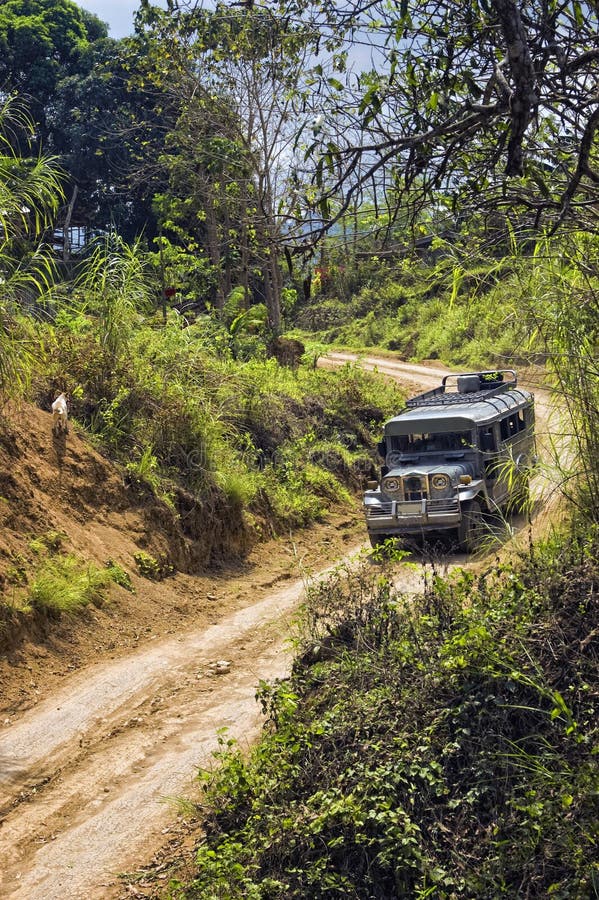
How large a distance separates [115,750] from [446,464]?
24.0ft

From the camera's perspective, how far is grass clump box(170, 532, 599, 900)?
457 centimetres

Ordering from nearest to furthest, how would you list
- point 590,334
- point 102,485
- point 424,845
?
point 424,845, point 590,334, point 102,485

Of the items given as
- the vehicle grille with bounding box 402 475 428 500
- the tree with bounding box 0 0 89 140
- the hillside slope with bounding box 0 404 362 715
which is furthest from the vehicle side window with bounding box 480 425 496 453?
the tree with bounding box 0 0 89 140

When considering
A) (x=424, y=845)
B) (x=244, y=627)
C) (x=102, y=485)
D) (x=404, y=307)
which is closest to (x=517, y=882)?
(x=424, y=845)

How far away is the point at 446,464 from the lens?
1319 centimetres

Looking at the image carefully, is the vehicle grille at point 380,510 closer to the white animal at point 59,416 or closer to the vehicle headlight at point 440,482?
the vehicle headlight at point 440,482

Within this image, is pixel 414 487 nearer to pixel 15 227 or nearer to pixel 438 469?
pixel 438 469

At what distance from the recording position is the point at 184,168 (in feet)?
77.0

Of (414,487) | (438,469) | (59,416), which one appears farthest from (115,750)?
(438,469)

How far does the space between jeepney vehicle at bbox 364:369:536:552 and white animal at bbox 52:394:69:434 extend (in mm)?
4156

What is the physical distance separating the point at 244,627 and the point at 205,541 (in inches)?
Result: 112

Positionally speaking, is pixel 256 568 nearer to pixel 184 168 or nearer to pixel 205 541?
pixel 205 541

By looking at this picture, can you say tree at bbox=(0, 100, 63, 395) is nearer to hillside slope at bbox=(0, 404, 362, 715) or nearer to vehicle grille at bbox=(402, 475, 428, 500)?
hillside slope at bbox=(0, 404, 362, 715)

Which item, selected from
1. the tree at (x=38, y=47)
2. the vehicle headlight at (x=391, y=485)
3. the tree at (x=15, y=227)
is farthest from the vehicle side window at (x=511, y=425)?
the tree at (x=38, y=47)
